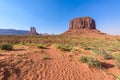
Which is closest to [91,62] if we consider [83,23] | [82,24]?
[82,24]

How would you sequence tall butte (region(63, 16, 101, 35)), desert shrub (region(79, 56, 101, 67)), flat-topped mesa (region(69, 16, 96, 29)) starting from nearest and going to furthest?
desert shrub (region(79, 56, 101, 67)), tall butte (region(63, 16, 101, 35)), flat-topped mesa (region(69, 16, 96, 29))

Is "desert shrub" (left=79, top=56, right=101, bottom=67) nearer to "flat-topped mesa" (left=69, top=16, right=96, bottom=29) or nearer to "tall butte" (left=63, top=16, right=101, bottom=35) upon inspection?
"tall butte" (left=63, top=16, right=101, bottom=35)

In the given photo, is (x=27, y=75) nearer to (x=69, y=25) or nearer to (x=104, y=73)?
(x=104, y=73)

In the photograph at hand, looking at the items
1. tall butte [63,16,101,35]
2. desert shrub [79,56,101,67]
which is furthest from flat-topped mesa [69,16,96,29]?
desert shrub [79,56,101,67]

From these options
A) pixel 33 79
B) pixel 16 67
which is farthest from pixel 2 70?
pixel 33 79

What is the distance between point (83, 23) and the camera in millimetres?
123312

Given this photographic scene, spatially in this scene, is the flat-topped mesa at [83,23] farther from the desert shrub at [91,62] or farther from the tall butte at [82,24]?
the desert shrub at [91,62]

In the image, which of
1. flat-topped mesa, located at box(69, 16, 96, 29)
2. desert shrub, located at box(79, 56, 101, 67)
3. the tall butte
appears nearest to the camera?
desert shrub, located at box(79, 56, 101, 67)

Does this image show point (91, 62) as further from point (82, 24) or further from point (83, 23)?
point (83, 23)

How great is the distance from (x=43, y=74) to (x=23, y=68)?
119 centimetres

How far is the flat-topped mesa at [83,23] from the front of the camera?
12094 centimetres

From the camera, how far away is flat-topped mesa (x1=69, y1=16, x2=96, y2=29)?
120938 mm

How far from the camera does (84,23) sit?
12331 cm

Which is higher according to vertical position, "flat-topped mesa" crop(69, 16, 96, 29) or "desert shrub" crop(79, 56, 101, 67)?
"flat-topped mesa" crop(69, 16, 96, 29)
